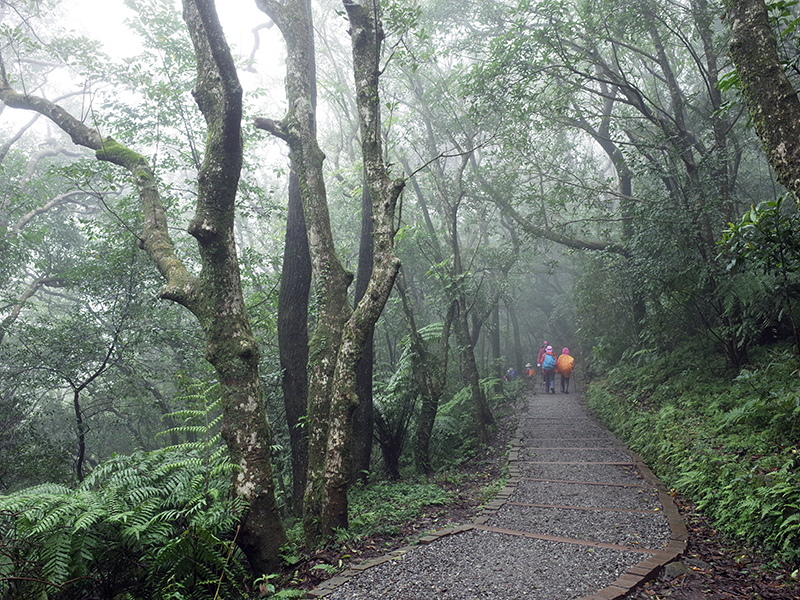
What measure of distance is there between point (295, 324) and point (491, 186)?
852cm

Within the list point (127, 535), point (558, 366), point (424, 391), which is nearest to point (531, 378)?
point (558, 366)

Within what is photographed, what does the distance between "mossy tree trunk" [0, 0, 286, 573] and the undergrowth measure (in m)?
4.26

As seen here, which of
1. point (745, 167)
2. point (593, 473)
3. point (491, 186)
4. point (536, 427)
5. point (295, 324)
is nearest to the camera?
point (295, 324)

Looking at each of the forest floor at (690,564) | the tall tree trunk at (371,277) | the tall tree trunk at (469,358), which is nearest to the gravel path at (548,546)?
the forest floor at (690,564)

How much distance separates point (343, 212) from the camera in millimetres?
17078

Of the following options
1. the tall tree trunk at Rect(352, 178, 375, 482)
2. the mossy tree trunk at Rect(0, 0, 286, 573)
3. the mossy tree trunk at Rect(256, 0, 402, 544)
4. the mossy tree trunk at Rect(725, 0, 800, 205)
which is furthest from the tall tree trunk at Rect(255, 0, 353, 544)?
the mossy tree trunk at Rect(725, 0, 800, 205)

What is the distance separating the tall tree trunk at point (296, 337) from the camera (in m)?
6.30

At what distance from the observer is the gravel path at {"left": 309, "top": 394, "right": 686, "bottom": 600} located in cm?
365

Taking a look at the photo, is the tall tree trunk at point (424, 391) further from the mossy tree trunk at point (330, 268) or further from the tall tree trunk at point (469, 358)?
the mossy tree trunk at point (330, 268)

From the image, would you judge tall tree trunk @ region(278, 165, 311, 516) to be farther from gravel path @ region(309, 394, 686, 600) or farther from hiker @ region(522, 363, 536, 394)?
hiker @ region(522, 363, 536, 394)

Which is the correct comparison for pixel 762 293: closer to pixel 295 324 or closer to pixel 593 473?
pixel 593 473

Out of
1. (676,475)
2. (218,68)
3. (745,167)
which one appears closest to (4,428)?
(218,68)

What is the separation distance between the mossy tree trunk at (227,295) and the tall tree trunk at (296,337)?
1.71 meters

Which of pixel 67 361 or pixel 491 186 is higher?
pixel 491 186
